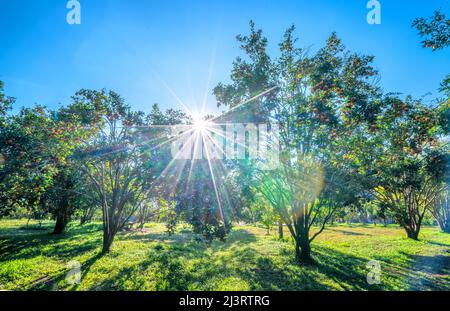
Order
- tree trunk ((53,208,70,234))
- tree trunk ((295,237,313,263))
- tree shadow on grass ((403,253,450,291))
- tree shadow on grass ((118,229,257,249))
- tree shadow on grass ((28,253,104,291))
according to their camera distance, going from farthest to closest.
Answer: tree trunk ((53,208,70,234)) < tree shadow on grass ((118,229,257,249)) < tree trunk ((295,237,313,263)) < tree shadow on grass ((403,253,450,291)) < tree shadow on grass ((28,253,104,291))

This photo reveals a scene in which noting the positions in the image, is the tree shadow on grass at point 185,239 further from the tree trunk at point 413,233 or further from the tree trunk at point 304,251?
the tree trunk at point 413,233

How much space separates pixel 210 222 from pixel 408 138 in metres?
9.76

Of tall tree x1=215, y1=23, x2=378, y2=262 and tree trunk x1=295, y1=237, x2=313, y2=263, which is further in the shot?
tree trunk x1=295, y1=237, x2=313, y2=263

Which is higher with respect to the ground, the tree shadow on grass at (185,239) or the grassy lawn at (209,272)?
the grassy lawn at (209,272)

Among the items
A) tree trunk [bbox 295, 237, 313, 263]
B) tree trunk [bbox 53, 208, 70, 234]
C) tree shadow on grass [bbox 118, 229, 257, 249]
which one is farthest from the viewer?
tree trunk [bbox 53, 208, 70, 234]

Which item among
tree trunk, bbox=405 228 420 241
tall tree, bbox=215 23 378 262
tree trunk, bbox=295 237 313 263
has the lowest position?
tree trunk, bbox=405 228 420 241

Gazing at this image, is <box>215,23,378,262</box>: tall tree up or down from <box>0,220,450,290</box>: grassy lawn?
up

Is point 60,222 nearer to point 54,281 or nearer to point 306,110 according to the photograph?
point 54,281

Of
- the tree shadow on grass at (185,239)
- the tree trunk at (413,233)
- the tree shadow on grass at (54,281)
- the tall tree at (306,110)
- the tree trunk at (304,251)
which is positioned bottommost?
the tree shadow on grass at (185,239)

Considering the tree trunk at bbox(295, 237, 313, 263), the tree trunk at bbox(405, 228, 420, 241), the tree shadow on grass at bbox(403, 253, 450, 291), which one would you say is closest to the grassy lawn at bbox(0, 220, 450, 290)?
the tree shadow on grass at bbox(403, 253, 450, 291)

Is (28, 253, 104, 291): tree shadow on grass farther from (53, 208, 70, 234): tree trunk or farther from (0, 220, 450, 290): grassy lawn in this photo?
(53, 208, 70, 234): tree trunk

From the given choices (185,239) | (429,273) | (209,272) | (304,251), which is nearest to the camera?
(209,272)

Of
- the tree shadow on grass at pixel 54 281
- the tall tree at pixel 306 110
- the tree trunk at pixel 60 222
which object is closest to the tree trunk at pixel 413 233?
the tall tree at pixel 306 110

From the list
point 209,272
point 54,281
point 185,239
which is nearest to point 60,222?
point 185,239
